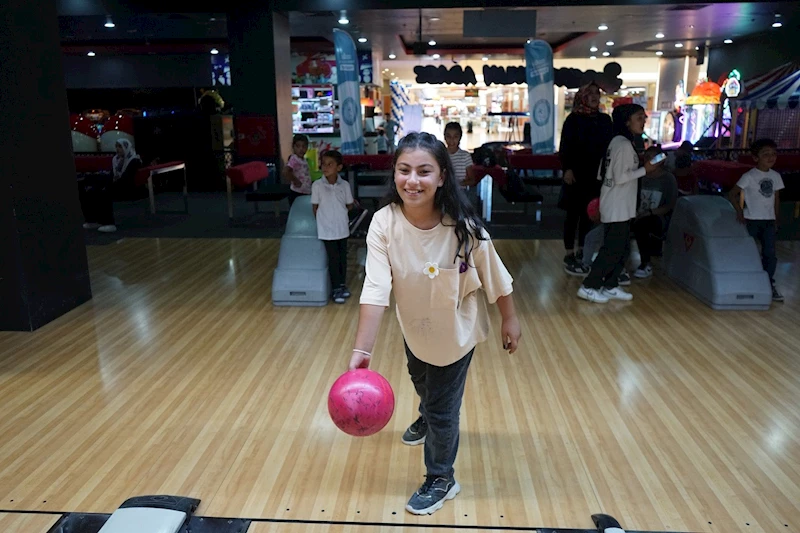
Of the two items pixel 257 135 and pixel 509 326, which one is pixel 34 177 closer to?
pixel 509 326

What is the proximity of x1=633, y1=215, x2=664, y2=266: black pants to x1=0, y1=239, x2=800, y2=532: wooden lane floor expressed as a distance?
669 millimetres

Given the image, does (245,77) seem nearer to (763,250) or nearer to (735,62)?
(763,250)

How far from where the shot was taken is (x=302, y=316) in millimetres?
4887

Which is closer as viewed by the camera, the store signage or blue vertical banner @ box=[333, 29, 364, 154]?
blue vertical banner @ box=[333, 29, 364, 154]

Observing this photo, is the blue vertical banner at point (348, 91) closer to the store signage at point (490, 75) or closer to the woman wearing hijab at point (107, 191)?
→ the store signage at point (490, 75)

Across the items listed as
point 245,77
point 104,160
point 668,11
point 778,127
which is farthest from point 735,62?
point 104,160

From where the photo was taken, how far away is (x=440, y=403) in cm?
237

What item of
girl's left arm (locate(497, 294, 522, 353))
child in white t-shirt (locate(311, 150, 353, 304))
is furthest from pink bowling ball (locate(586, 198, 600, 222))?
girl's left arm (locate(497, 294, 522, 353))

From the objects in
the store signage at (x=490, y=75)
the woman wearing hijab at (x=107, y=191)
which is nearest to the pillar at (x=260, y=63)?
the woman wearing hijab at (x=107, y=191)

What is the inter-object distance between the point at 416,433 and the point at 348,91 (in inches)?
322

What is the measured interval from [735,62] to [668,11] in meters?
5.71

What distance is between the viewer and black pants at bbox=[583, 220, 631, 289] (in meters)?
Result: 4.79

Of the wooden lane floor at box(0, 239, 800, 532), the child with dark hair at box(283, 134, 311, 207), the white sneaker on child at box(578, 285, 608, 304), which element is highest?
the child with dark hair at box(283, 134, 311, 207)

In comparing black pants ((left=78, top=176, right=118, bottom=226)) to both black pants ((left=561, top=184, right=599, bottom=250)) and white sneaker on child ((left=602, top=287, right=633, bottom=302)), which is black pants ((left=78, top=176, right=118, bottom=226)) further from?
white sneaker on child ((left=602, top=287, right=633, bottom=302))
